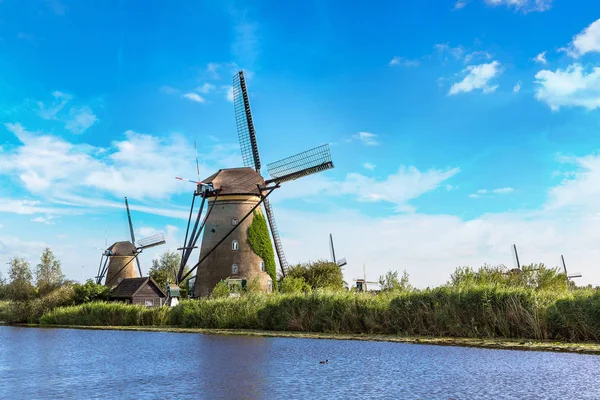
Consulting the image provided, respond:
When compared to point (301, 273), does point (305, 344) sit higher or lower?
lower

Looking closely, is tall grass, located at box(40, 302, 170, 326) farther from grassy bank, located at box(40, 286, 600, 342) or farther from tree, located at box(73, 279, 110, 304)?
grassy bank, located at box(40, 286, 600, 342)

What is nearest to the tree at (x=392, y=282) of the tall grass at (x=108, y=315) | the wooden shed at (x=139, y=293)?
the tall grass at (x=108, y=315)

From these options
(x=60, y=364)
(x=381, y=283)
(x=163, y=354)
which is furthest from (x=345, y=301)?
(x=60, y=364)

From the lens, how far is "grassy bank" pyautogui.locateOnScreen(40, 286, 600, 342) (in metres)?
16.4

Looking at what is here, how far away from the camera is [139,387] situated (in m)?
11.0

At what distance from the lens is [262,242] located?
40.2 m

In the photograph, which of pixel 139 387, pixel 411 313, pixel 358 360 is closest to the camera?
pixel 139 387

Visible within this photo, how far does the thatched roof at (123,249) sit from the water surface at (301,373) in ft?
149

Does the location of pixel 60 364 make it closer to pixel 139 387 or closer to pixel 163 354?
pixel 163 354

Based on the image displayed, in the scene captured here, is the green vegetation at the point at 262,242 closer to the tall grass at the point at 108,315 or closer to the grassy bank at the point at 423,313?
the tall grass at the point at 108,315

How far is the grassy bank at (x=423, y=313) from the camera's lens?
16.4 m

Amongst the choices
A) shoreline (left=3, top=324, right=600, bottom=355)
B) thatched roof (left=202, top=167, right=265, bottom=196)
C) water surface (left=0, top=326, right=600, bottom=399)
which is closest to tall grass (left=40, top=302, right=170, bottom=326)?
shoreline (left=3, top=324, right=600, bottom=355)

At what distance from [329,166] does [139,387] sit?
28.2 m

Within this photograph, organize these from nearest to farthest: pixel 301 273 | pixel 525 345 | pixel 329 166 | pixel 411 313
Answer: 1. pixel 525 345
2. pixel 411 313
3. pixel 329 166
4. pixel 301 273
